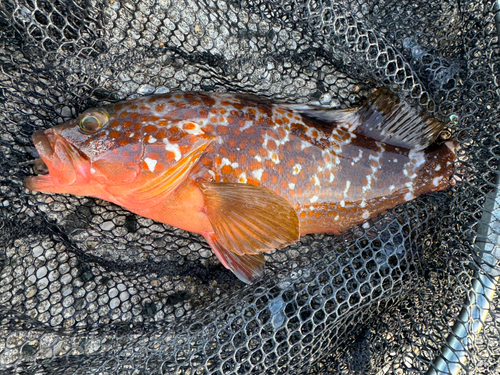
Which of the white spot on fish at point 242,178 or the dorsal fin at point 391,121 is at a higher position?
the dorsal fin at point 391,121

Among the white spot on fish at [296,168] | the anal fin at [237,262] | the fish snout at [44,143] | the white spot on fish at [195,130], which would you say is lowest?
the anal fin at [237,262]

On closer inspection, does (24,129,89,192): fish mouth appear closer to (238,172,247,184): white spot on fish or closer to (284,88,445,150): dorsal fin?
(238,172,247,184): white spot on fish

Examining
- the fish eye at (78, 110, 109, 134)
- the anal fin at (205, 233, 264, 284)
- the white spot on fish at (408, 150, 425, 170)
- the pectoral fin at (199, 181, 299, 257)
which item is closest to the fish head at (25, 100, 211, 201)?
the fish eye at (78, 110, 109, 134)

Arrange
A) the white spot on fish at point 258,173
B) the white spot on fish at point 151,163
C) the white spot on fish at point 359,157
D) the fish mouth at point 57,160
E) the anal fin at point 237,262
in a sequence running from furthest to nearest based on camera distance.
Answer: the white spot on fish at point 359,157
the anal fin at point 237,262
the white spot on fish at point 258,173
the white spot on fish at point 151,163
the fish mouth at point 57,160

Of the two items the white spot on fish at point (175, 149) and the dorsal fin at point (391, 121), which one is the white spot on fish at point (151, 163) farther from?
the dorsal fin at point (391, 121)

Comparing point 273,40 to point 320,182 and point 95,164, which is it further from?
point 95,164

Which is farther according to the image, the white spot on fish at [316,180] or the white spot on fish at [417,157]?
the white spot on fish at [417,157]

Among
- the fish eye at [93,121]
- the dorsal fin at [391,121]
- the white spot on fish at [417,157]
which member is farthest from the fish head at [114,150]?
the white spot on fish at [417,157]

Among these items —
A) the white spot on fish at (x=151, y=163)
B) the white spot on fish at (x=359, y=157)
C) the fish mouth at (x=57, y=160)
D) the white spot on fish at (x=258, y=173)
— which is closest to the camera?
the fish mouth at (x=57, y=160)

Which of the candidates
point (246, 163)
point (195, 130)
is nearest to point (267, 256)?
point (246, 163)
